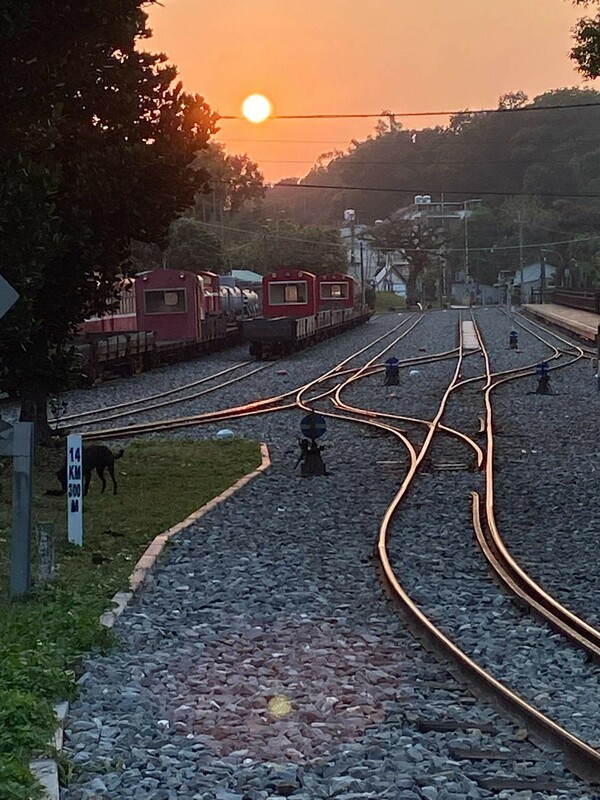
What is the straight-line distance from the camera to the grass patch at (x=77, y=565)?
203 inches

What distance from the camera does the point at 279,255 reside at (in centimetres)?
9681

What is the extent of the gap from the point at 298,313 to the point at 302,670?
3759 cm

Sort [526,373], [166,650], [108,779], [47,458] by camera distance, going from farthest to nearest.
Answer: [526,373], [47,458], [166,650], [108,779]

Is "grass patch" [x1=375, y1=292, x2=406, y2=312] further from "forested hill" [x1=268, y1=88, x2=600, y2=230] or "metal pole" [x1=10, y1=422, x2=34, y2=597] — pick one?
"metal pole" [x1=10, y1=422, x2=34, y2=597]

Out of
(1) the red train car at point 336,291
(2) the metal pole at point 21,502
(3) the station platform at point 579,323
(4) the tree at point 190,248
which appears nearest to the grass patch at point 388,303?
(4) the tree at point 190,248

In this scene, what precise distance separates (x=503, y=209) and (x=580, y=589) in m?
127

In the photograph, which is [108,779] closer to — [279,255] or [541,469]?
[541,469]

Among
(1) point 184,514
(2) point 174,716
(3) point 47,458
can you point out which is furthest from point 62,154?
(2) point 174,716

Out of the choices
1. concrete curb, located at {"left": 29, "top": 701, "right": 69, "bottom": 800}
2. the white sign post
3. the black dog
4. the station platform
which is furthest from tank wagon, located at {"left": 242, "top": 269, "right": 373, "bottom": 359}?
concrete curb, located at {"left": 29, "top": 701, "right": 69, "bottom": 800}

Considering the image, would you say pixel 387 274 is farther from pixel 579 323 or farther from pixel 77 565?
pixel 77 565

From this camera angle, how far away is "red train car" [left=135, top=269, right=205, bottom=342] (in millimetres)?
36406

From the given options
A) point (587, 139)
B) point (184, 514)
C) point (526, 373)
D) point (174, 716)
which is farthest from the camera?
point (587, 139)

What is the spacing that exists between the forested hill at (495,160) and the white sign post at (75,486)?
10902 centimetres

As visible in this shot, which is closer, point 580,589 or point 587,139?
point 580,589
